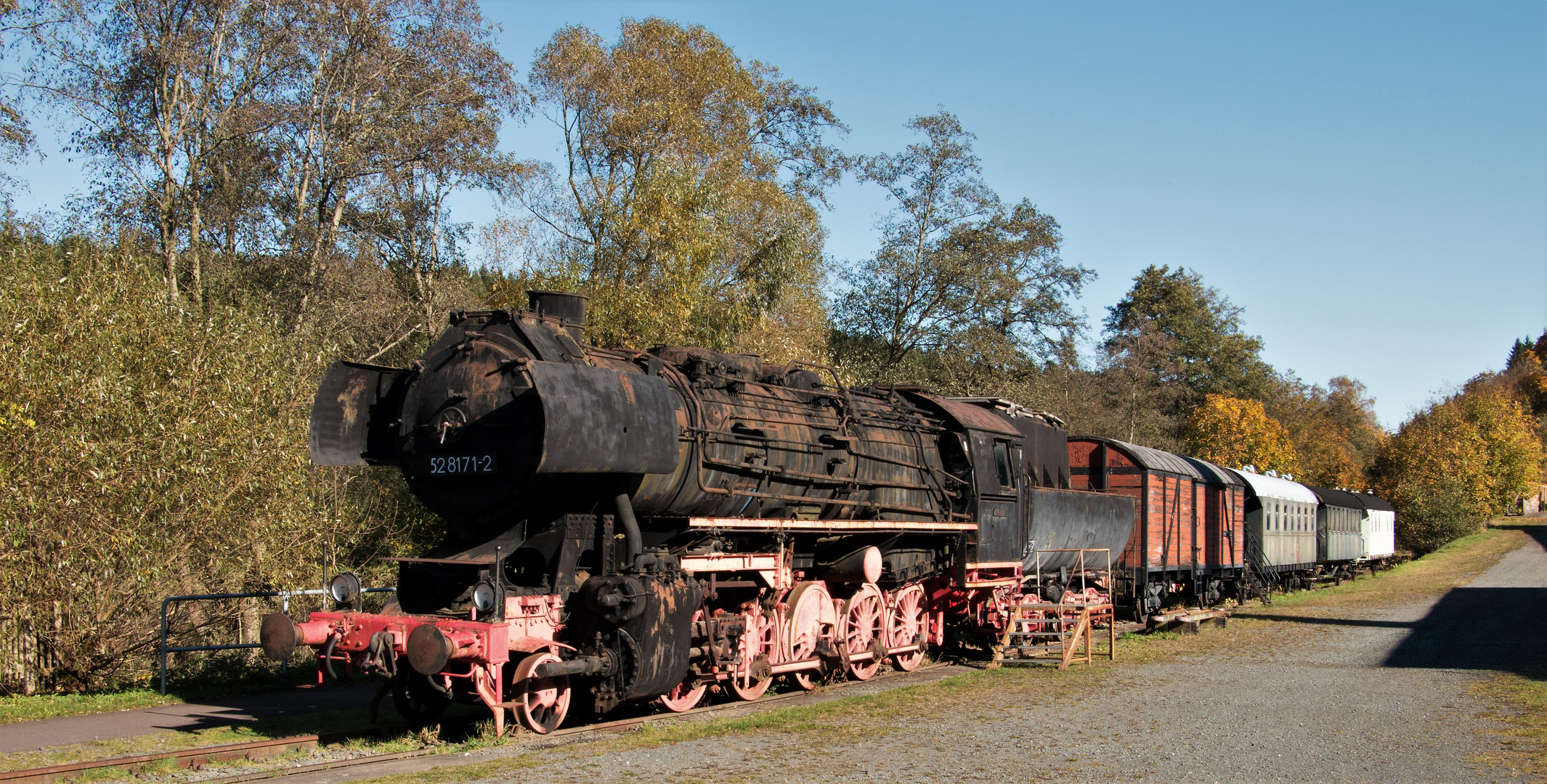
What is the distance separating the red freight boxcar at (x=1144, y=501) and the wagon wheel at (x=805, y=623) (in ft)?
28.2

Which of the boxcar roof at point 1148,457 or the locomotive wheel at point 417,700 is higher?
the boxcar roof at point 1148,457

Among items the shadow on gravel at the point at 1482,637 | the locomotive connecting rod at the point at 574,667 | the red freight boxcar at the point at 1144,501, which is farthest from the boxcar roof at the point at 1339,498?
the locomotive connecting rod at the point at 574,667

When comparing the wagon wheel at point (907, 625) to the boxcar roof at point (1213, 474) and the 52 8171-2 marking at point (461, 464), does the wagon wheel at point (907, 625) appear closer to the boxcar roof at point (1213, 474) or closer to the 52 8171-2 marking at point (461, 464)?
Answer: the 52 8171-2 marking at point (461, 464)

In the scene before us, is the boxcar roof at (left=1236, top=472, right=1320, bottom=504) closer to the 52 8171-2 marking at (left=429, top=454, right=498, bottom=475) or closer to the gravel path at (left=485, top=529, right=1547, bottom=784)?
the gravel path at (left=485, top=529, right=1547, bottom=784)

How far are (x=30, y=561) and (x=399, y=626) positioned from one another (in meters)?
5.45

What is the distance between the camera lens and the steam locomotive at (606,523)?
329 inches

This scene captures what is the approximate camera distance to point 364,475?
18859 mm

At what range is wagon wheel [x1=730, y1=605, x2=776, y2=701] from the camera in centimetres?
1055

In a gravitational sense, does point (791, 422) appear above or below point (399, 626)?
above

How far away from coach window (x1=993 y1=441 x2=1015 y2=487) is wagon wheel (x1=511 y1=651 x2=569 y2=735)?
24.4ft

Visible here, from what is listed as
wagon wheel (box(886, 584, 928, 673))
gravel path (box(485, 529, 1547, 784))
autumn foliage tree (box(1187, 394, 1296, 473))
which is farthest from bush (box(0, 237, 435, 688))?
autumn foliage tree (box(1187, 394, 1296, 473))

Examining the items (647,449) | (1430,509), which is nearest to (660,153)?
(647,449)

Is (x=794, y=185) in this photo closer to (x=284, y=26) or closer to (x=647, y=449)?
(x=284, y=26)

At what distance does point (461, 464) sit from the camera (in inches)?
348
